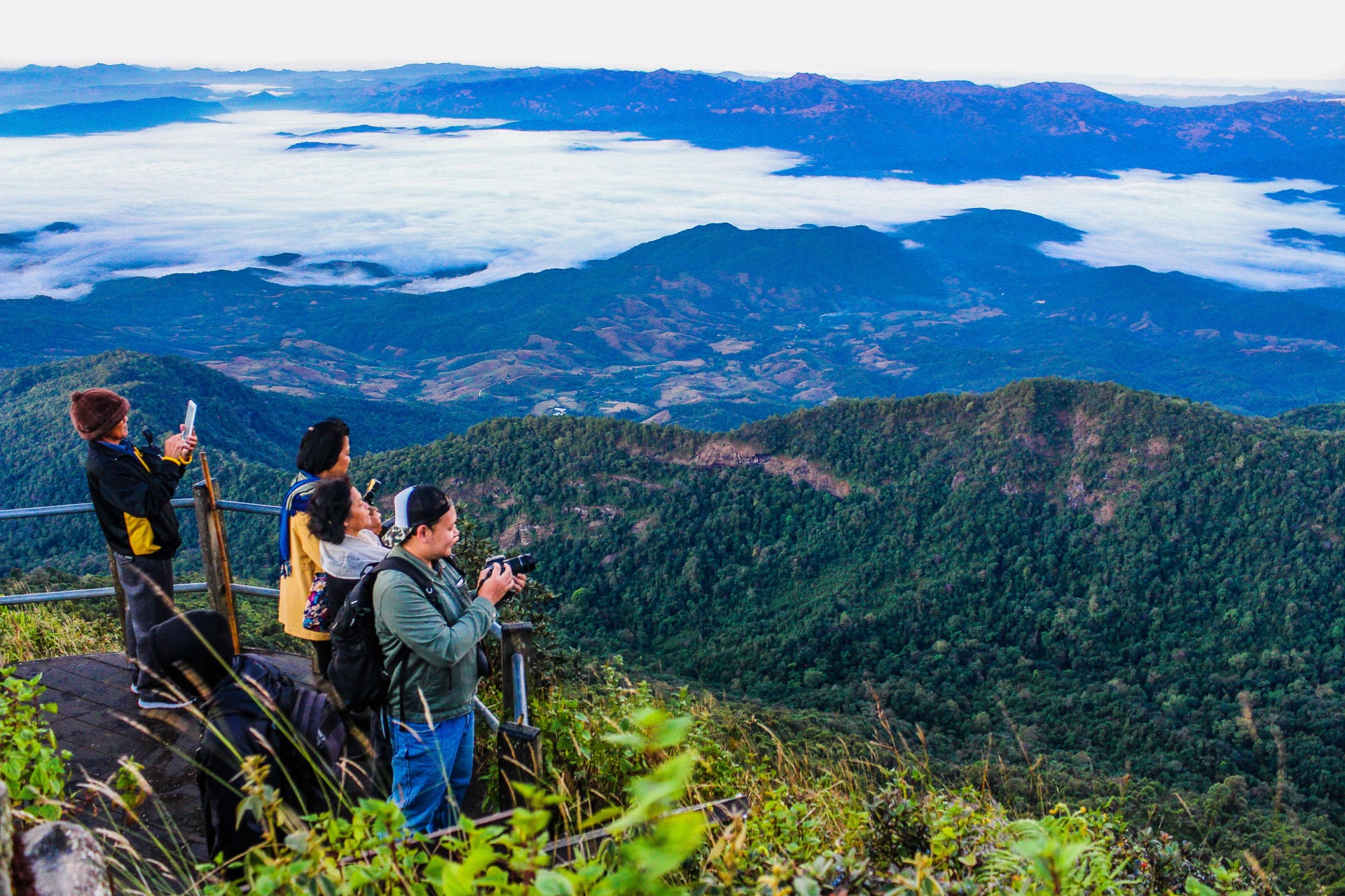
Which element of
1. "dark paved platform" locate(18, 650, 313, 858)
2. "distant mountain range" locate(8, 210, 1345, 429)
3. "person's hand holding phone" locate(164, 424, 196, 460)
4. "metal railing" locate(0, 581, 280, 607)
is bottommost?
"distant mountain range" locate(8, 210, 1345, 429)

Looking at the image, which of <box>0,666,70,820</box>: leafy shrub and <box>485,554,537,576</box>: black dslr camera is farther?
<box>485,554,537,576</box>: black dslr camera

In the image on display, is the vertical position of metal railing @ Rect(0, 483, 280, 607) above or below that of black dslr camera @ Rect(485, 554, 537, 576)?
below

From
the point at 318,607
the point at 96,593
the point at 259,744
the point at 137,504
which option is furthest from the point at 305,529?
the point at 96,593

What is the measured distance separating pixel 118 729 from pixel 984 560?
3776 cm

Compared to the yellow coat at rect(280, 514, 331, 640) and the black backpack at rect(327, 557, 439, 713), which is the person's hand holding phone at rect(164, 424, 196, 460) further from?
the black backpack at rect(327, 557, 439, 713)

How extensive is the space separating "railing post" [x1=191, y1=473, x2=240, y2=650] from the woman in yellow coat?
4.05 ft

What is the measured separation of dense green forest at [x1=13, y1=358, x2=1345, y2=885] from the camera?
90.1 ft

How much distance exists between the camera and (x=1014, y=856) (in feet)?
9.96

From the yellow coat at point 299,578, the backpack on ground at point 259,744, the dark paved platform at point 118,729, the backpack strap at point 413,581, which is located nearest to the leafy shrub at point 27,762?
the backpack on ground at point 259,744

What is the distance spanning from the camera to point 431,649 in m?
4.29

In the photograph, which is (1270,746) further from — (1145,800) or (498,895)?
(498,895)

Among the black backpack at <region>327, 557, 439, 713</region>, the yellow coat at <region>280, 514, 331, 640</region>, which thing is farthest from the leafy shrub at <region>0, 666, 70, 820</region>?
the yellow coat at <region>280, 514, 331, 640</region>

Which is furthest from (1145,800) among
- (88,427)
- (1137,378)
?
(1137,378)

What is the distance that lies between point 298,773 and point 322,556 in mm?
1269
